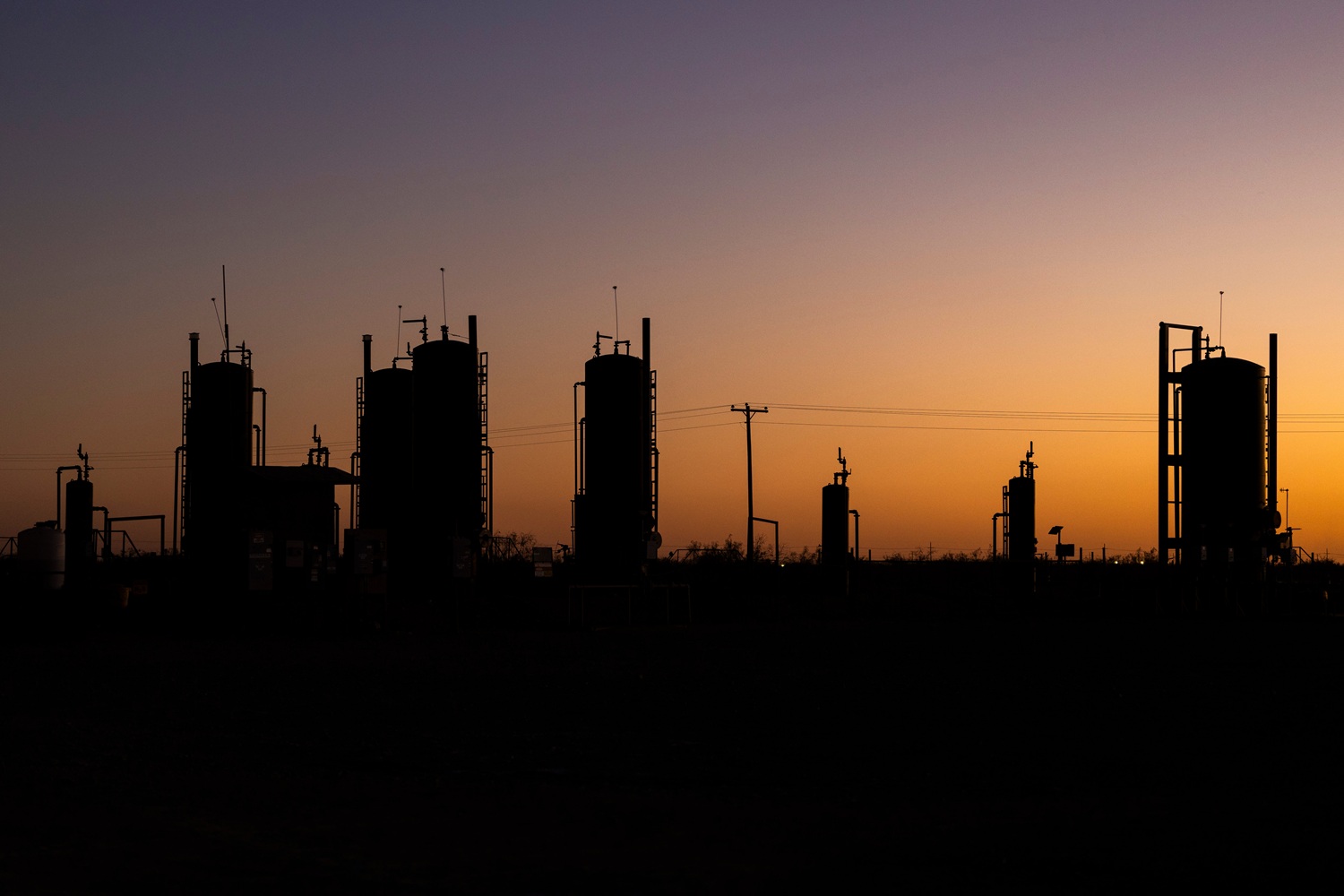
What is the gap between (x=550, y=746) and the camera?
11.7 m

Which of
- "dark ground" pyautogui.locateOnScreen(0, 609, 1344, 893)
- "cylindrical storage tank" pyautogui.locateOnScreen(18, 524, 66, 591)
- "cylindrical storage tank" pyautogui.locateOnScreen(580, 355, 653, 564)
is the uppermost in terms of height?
"cylindrical storage tank" pyautogui.locateOnScreen(580, 355, 653, 564)

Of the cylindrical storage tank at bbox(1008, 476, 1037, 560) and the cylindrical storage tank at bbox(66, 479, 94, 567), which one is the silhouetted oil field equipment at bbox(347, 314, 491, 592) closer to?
the cylindrical storage tank at bbox(66, 479, 94, 567)

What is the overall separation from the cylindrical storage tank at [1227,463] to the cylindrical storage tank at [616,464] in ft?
47.1

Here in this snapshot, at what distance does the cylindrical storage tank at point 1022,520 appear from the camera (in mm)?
48875

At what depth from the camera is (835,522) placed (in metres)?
47.3

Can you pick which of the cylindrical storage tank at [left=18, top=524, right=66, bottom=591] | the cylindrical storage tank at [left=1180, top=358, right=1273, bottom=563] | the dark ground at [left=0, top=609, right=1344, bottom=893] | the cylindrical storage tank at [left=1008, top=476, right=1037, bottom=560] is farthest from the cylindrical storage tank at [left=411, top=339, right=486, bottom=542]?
the cylindrical storage tank at [left=1008, top=476, right=1037, bottom=560]

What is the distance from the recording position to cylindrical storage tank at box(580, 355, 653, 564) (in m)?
31.9

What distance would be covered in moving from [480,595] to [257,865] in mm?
28564

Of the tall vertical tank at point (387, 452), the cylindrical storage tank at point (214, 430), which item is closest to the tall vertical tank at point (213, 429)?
the cylindrical storage tank at point (214, 430)

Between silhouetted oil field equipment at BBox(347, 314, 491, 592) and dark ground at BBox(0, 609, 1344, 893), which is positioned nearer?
dark ground at BBox(0, 609, 1344, 893)

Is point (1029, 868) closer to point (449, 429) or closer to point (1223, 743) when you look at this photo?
point (1223, 743)

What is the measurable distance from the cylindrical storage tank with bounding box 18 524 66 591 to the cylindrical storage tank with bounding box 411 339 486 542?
350 inches

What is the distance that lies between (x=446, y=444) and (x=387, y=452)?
5.07ft

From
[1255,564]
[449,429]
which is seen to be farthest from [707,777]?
[1255,564]
